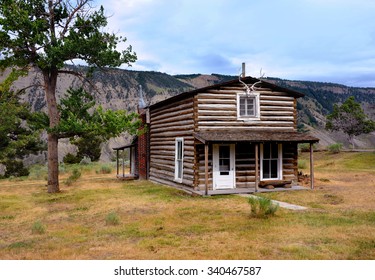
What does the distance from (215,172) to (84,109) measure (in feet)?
27.9

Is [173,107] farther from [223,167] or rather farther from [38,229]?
[38,229]

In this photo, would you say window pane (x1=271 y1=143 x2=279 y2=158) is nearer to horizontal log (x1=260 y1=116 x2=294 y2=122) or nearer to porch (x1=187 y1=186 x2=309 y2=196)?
horizontal log (x1=260 y1=116 x2=294 y2=122)

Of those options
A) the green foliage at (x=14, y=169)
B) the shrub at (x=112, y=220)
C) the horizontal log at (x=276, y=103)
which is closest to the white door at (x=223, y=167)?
the horizontal log at (x=276, y=103)

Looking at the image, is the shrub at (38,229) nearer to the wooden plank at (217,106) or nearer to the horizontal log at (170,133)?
the horizontal log at (170,133)

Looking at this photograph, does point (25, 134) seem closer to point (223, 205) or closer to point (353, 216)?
point (223, 205)

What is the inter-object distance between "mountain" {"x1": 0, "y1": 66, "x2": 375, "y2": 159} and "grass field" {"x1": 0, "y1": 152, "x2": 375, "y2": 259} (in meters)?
86.0

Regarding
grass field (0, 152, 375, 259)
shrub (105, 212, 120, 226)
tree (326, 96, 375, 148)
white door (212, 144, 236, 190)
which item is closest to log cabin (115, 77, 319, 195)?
white door (212, 144, 236, 190)

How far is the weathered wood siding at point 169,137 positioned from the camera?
19.4 m

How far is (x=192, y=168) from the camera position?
19.0 m

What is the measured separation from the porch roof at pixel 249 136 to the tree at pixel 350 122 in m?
51.8

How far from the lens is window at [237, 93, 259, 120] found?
Answer: 19.8m

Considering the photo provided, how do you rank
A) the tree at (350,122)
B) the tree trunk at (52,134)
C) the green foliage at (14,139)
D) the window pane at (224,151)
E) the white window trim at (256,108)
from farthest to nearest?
the tree at (350,122) < the green foliage at (14,139) < the tree trunk at (52,134) < the white window trim at (256,108) < the window pane at (224,151)

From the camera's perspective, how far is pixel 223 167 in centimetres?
1905
